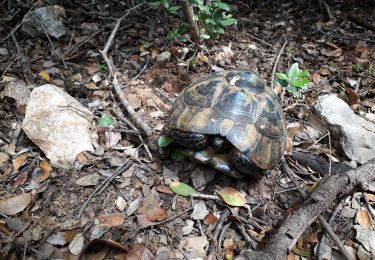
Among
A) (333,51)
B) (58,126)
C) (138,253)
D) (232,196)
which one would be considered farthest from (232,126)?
(333,51)

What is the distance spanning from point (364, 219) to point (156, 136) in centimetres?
175

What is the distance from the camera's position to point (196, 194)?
2.71 m

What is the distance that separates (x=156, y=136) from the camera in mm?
3051

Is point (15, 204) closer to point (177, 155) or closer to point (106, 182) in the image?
point (106, 182)

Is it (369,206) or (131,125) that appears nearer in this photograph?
(369,206)

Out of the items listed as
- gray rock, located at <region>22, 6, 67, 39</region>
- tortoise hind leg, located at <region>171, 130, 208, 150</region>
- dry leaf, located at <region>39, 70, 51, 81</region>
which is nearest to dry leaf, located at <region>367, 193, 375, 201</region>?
tortoise hind leg, located at <region>171, 130, 208, 150</region>

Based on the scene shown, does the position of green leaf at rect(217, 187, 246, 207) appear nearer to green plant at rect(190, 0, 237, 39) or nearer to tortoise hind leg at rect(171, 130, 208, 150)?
tortoise hind leg at rect(171, 130, 208, 150)

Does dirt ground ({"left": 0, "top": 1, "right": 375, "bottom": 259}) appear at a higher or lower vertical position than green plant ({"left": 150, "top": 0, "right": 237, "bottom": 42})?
lower

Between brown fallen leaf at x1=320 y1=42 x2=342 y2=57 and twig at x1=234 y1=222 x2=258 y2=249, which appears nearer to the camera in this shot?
twig at x1=234 y1=222 x2=258 y2=249

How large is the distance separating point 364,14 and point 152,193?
419 centimetres

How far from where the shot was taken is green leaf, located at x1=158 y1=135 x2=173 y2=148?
290 centimetres

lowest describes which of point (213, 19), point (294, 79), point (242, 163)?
point (242, 163)

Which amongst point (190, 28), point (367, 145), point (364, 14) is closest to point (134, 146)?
point (190, 28)

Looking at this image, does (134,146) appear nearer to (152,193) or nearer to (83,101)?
(152,193)
